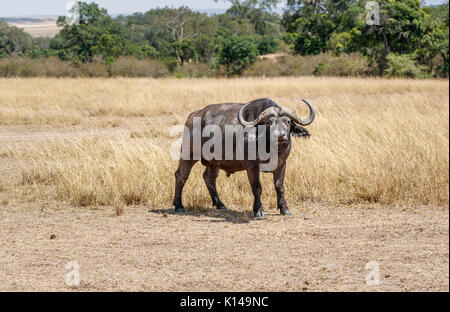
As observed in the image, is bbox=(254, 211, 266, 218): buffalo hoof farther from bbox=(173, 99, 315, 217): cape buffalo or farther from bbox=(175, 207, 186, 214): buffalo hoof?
bbox=(175, 207, 186, 214): buffalo hoof

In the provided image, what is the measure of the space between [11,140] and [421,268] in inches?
441

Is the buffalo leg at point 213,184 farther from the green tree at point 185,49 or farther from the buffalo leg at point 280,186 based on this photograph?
the green tree at point 185,49

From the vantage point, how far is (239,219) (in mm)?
7031

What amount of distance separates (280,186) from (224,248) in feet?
4.65

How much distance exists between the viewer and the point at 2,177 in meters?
10.0

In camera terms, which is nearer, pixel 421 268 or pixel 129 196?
pixel 421 268

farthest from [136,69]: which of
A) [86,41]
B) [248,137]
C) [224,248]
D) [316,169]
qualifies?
[224,248]

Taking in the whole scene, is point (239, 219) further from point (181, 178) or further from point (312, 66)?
point (312, 66)

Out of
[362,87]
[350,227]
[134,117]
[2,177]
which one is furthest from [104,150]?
[362,87]

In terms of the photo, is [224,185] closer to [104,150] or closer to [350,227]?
[350,227]

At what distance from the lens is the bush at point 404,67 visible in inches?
1014

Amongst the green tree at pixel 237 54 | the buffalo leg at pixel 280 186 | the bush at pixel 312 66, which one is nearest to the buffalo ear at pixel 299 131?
the buffalo leg at pixel 280 186

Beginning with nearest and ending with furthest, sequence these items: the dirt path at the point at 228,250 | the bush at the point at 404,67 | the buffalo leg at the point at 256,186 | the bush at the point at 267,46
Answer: the dirt path at the point at 228,250
the buffalo leg at the point at 256,186
the bush at the point at 404,67
the bush at the point at 267,46

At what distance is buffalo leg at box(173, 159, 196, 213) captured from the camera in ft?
24.4
